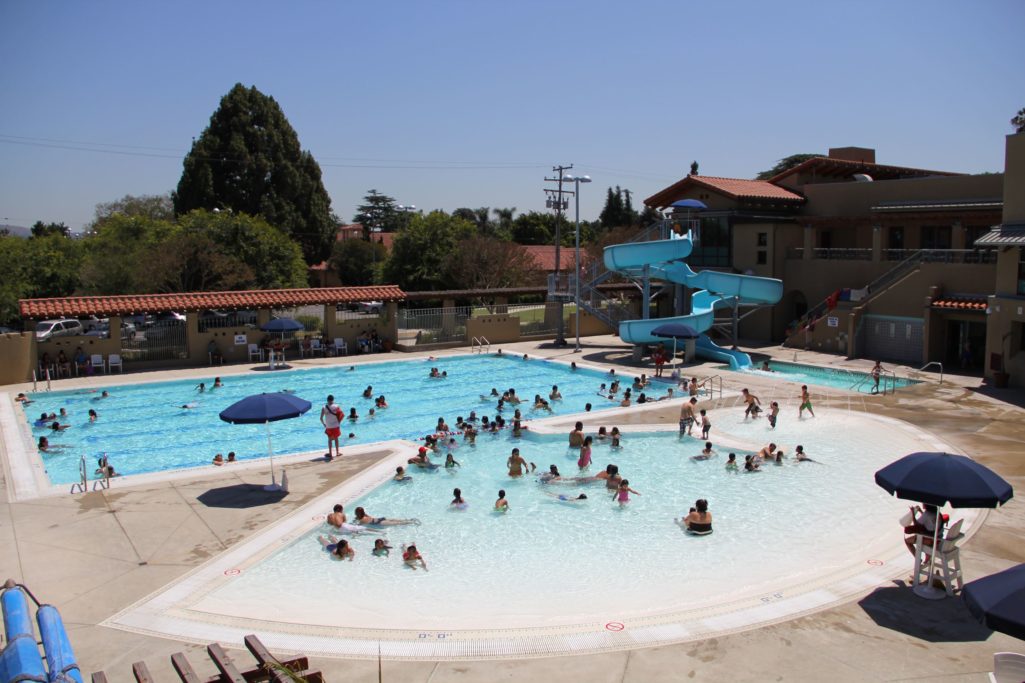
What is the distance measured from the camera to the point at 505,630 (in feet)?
31.0

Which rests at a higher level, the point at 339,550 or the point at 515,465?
the point at 515,465

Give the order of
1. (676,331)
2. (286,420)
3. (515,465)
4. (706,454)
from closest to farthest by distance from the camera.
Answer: (515,465) < (706,454) < (286,420) < (676,331)

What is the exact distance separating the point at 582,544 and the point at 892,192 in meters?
27.9

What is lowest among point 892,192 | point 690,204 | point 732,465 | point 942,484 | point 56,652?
point 732,465

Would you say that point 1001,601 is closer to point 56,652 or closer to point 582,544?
point 582,544

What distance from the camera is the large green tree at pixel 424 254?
5294 centimetres

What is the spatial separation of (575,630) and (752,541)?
4.85 m

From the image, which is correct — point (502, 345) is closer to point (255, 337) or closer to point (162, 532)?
point (255, 337)

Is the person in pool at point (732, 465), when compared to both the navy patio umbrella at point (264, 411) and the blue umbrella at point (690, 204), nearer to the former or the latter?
the navy patio umbrella at point (264, 411)

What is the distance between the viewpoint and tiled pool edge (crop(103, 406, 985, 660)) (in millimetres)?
8766

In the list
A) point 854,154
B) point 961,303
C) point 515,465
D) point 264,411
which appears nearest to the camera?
point 264,411

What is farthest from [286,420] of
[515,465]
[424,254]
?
[424,254]

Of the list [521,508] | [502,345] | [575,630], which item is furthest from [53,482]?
[502,345]

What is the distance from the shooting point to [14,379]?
88.6ft
